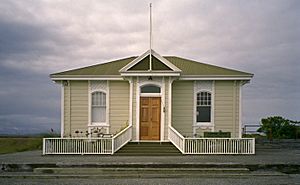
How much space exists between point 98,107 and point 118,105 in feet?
3.47

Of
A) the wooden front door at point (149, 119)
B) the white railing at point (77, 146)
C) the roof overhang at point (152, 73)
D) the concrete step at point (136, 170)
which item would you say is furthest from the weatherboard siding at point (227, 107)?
the concrete step at point (136, 170)

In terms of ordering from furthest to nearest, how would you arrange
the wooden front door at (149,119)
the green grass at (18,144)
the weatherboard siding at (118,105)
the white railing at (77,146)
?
the green grass at (18,144)
the weatherboard siding at (118,105)
the wooden front door at (149,119)
the white railing at (77,146)

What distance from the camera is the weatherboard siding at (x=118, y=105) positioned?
79.9ft

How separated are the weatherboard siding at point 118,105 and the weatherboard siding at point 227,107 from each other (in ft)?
15.4

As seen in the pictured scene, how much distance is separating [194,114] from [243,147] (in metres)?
3.66

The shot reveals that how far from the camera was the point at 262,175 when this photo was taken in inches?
629

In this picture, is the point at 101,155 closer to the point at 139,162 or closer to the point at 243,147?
the point at 139,162

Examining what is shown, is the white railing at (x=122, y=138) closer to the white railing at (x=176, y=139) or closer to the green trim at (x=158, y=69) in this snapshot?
the white railing at (x=176, y=139)

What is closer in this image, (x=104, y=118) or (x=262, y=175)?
(x=262, y=175)

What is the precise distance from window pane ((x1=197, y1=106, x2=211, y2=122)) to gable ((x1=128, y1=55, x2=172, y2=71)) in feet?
9.25

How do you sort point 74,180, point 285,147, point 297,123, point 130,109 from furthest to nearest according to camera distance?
point 297,123, point 285,147, point 130,109, point 74,180

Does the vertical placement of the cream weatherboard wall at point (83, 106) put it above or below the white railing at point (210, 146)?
above

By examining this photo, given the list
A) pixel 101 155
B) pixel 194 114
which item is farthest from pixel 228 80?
pixel 101 155

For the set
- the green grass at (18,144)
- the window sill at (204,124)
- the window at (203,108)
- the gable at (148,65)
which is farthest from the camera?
the green grass at (18,144)
